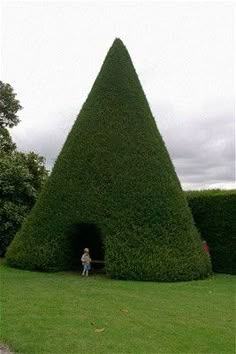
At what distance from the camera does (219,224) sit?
18.0 meters

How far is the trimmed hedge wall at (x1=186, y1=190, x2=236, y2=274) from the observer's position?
694 inches

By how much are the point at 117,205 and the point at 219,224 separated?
456cm

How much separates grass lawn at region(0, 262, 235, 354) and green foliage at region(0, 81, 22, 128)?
19.9m

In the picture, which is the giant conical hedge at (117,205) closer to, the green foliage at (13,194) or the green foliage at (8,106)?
the green foliage at (13,194)

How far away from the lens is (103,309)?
9938mm

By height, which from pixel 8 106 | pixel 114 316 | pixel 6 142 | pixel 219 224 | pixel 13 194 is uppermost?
pixel 8 106

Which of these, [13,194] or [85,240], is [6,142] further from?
[85,240]

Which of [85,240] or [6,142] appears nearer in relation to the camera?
[85,240]

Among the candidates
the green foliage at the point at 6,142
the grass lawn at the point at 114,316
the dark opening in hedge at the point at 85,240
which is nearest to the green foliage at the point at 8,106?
the green foliage at the point at 6,142

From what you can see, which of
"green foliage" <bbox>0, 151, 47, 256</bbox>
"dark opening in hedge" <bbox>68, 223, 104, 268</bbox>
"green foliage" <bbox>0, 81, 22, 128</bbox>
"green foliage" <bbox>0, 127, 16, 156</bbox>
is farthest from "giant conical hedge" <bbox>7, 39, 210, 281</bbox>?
"green foliage" <bbox>0, 81, 22, 128</bbox>

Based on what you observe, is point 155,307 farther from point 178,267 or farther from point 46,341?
point 178,267

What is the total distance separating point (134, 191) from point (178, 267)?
9.23 ft

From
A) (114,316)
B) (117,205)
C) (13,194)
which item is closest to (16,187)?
(13,194)

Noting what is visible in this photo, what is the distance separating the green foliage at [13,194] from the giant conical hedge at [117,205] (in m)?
4.59
